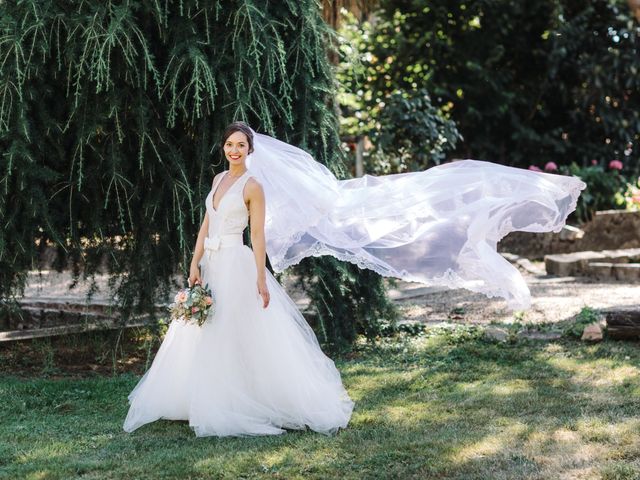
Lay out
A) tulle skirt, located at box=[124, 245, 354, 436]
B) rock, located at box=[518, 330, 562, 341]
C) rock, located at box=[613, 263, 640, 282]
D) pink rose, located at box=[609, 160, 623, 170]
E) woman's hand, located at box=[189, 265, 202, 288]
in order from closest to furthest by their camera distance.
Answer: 1. tulle skirt, located at box=[124, 245, 354, 436]
2. woman's hand, located at box=[189, 265, 202, 288]
3. rock, located at box=[518, 330, 562, 341]
4. rock, located at box=[613, 263, 640, 282]
5. pink rose, located at box=[609, 160, 623, 170]

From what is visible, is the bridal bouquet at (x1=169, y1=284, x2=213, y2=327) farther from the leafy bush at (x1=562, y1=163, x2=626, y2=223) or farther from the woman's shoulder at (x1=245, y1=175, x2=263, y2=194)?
the leafy bush at (x1=562, y1=163, x2=626, y2=223)

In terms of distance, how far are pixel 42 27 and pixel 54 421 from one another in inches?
101

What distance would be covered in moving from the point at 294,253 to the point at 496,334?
7.67 ft

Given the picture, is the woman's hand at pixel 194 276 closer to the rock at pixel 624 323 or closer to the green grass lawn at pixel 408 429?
the green grass lawn at pixel 408 429

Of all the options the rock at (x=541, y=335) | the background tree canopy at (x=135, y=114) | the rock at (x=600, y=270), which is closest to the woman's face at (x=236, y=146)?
the background tree canopy at (x=135, y=114)

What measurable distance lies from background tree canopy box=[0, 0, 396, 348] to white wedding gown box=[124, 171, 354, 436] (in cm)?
118

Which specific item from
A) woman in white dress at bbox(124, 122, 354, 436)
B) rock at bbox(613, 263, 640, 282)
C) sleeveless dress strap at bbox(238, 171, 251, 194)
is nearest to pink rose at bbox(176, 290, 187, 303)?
woman in white dress at bbox(124, 122, 354, 436)

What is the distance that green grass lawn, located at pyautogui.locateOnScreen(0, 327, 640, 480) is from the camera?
13.0 ft

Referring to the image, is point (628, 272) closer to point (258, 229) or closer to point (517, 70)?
point (517, 70)

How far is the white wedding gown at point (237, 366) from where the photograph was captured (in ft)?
15.3

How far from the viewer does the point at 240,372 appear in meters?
4.77

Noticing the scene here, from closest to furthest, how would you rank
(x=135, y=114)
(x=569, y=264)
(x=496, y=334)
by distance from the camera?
(x=135, y=114), (x=496, y=334), (x=569, y=264)

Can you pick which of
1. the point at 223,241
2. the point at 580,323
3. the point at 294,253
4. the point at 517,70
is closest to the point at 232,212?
the point at 223,241

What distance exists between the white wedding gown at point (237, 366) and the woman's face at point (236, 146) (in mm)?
124
